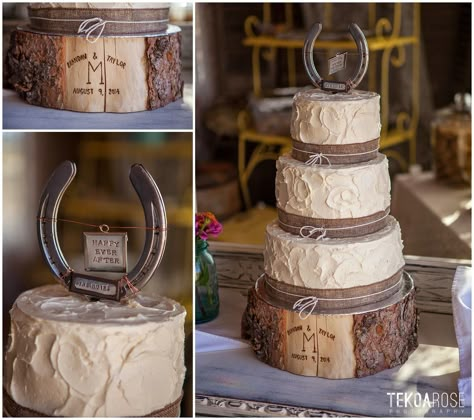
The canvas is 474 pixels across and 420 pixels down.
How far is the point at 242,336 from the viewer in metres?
2.08

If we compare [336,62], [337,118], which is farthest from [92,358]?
[336,62]

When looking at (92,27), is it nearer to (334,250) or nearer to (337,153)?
(337,153)

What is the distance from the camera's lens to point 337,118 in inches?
70.9

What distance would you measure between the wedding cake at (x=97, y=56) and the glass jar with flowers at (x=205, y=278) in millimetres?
403

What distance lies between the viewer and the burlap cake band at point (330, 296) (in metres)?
1.83

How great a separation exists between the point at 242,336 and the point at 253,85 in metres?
2.57

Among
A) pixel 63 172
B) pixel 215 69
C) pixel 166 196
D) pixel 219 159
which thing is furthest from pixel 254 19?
pixel 63 172

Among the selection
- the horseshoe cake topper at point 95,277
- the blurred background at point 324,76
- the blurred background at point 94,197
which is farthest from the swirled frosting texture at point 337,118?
the blurred background at point 324,76

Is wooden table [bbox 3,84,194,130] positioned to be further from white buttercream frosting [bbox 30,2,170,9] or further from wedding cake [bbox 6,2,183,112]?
white buttercream frosting [bbox 30,2,170,9]

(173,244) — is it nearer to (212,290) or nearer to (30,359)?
(212,290)

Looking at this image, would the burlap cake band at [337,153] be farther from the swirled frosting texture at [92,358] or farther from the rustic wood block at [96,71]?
the swirled frosting texture at [92,358]

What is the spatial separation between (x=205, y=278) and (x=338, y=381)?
48 centimetres

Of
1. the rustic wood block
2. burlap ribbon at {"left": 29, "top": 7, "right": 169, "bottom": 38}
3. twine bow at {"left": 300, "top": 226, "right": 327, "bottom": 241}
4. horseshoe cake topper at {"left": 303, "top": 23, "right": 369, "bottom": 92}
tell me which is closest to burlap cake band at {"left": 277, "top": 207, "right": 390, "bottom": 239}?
twine bow at {"left": 300, "top": 226, "right": 327, "bottom": 241}

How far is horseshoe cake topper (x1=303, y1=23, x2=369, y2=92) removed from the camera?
6.03ft
